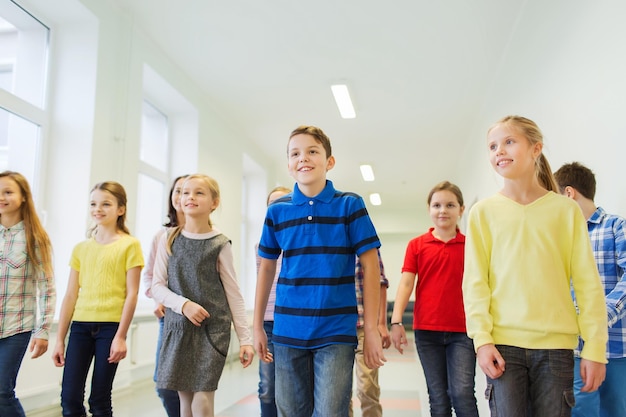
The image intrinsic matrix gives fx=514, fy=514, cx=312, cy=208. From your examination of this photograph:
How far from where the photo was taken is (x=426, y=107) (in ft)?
20.9

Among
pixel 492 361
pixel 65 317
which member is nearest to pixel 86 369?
pixel 65 317

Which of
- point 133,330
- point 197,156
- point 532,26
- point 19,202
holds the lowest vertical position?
point 133,330

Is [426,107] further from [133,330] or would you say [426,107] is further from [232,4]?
[133,330]

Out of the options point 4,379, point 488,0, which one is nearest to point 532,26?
point 488,0

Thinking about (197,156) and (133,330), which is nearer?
(133,330)

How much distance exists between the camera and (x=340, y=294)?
1.54 m

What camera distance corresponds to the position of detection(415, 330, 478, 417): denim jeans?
80.7 inches

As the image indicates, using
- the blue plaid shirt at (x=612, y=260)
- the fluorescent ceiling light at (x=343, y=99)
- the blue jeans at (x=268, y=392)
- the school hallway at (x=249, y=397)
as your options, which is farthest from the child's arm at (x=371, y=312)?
the fluorescent ceiling light at (x=343, y=99)

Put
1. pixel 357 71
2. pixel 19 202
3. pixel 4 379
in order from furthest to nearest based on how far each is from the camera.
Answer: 1. pixel 357 71
2. pixel 19 202
3. pixel 4 379

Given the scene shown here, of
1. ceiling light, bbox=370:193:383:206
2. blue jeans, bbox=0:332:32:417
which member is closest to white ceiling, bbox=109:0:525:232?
blue jeans, bbox=0:332:32:417

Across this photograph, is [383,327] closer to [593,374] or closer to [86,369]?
[593,374]

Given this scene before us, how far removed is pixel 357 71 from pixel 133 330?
10.8 ft

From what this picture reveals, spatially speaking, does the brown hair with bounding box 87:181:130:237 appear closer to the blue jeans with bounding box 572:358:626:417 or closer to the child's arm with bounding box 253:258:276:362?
the child's arm with bounding box 253:258:276:362

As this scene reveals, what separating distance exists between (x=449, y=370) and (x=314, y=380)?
825 mm
